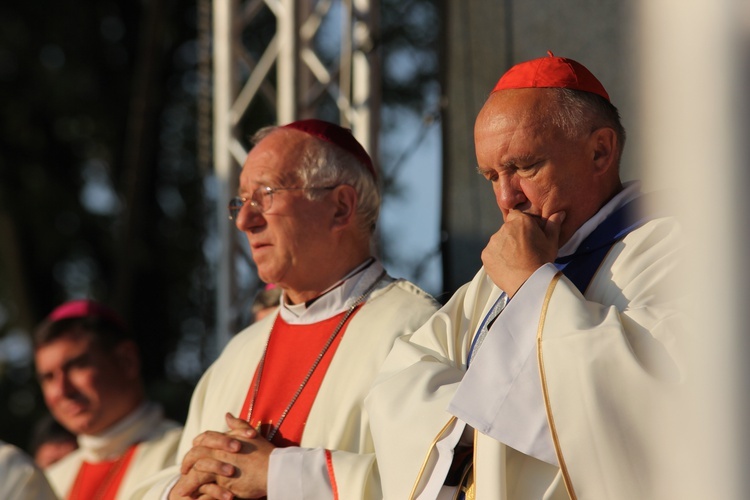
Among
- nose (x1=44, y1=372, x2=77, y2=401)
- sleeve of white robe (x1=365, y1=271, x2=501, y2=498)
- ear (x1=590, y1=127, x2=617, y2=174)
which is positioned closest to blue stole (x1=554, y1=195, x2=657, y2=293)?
ear (x1=590, y1=127, x2=617, y2=174)

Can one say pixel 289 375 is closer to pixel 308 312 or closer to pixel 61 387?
pixel 308 312

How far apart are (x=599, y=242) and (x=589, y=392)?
23.1 inches

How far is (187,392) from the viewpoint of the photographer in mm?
12453

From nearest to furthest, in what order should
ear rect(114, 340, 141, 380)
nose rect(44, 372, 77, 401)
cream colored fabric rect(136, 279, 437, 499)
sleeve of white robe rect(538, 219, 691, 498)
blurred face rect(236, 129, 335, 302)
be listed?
1. sleeve of white robe rect(538, 219, 691, 498)
2. cream colored fabric rect(136, 279, 437, 499)
3. blurred face rect(236, 129, 335, 302)
4. nose rect(44, 372, 77, 401)
5. ear rect(114, 340, 141, 380)

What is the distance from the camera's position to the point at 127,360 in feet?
18.9

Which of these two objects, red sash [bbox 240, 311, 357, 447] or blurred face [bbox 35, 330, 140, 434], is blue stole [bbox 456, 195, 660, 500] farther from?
blurred face [bbox 35, 330, 140, 434]

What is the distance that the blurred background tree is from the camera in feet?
43.2

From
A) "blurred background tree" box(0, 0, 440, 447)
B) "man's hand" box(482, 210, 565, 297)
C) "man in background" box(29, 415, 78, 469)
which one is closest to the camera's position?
"man's hand" box(482, 210, 565, 297)

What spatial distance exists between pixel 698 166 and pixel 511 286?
4.27 feet

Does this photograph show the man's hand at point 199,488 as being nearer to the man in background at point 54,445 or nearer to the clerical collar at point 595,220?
the clerical collar at point 595,220

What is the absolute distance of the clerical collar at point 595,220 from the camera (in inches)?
122

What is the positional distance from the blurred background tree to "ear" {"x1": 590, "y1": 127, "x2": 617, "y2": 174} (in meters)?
9.92

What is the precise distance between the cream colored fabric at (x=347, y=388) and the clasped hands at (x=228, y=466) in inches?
7.5

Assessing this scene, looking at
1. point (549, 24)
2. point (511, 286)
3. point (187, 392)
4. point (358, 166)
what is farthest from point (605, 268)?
point (187, 392)
